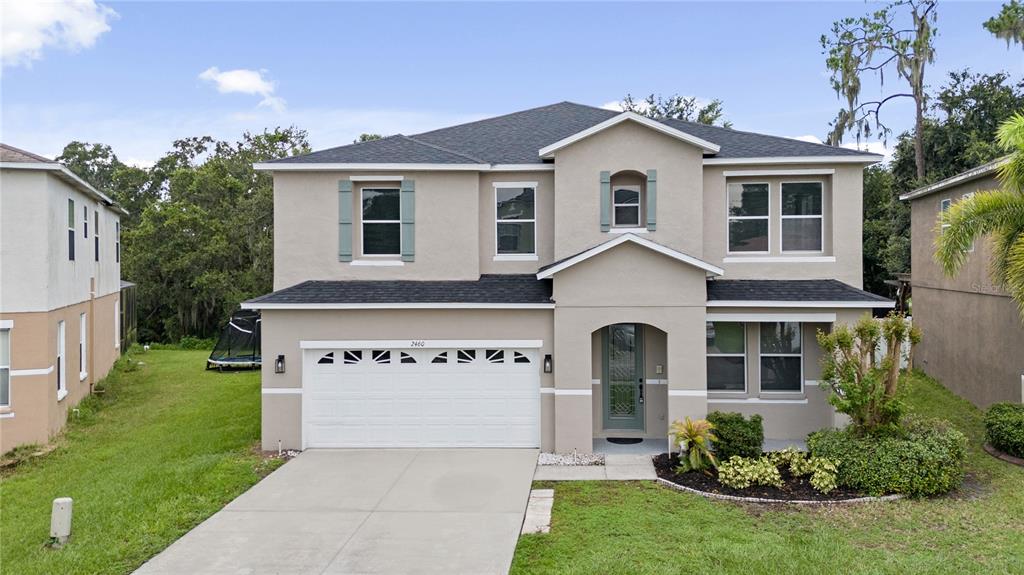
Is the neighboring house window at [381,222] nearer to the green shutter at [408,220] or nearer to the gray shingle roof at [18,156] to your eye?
the green shutter at [408,220]

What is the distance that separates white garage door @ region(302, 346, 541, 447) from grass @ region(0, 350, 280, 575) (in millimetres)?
1646

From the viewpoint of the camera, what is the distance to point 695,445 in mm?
10703

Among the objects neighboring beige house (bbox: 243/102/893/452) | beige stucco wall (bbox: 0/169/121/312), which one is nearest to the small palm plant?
neighboring beige house (bbox: 243/102/893/452)

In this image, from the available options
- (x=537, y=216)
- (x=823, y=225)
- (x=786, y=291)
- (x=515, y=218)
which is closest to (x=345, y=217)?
(x=515, y=218)

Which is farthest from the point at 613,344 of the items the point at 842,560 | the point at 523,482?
the point at 842,560

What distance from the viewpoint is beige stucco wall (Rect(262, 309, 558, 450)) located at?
40.7 ft

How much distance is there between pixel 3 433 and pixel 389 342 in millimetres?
7600

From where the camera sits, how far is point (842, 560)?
7195 millimetres

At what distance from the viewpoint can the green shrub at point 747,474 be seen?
987 centimetres

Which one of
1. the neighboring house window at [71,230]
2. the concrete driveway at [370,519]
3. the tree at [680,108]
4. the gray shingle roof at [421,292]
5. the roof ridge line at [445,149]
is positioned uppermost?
the tree at [680,108]

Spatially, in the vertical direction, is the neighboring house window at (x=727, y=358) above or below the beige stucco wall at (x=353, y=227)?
below

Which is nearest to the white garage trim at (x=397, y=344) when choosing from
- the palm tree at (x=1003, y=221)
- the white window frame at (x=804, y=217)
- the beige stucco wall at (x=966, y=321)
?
the white window frame at (x=804, y=217)

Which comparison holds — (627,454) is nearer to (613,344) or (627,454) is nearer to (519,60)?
(613,344)

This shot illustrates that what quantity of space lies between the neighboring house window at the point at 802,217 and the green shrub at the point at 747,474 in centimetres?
545
